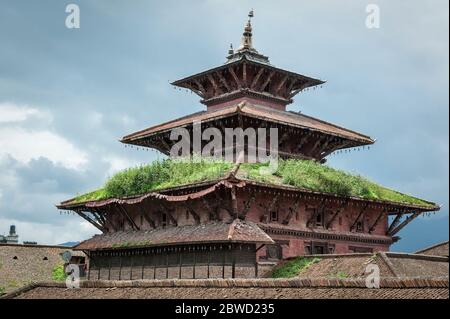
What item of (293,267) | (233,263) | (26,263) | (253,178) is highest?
(253,178)

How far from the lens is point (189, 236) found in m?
28.1

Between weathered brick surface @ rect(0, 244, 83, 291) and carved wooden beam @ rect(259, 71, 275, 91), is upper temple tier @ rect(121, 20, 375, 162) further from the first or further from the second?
weathered brick surface @ rect(0, 244, 83, 291)

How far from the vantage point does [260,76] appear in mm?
36688

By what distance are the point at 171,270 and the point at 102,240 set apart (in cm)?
670

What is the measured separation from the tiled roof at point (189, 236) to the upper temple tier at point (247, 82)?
9.56 metres

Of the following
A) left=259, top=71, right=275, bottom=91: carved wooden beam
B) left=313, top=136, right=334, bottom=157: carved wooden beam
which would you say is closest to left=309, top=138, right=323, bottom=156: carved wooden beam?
left=313, top=136, right=334, bottom=157: carved wooden beam

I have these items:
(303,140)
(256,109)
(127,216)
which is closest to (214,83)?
(256,109)

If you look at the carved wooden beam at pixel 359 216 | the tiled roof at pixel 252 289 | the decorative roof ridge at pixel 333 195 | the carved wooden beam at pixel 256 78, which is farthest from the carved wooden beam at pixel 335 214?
the tiled roof at pixel 252 289

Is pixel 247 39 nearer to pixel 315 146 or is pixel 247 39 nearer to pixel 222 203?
pixel 315 146

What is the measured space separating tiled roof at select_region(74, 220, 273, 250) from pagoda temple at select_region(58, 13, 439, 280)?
0.23ft

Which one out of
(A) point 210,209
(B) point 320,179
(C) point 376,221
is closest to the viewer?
(A) point 210,209

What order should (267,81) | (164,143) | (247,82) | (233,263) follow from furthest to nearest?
(164,143)
(267,81)
(247,82)
(233,263)

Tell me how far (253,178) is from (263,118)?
451 centimetres
